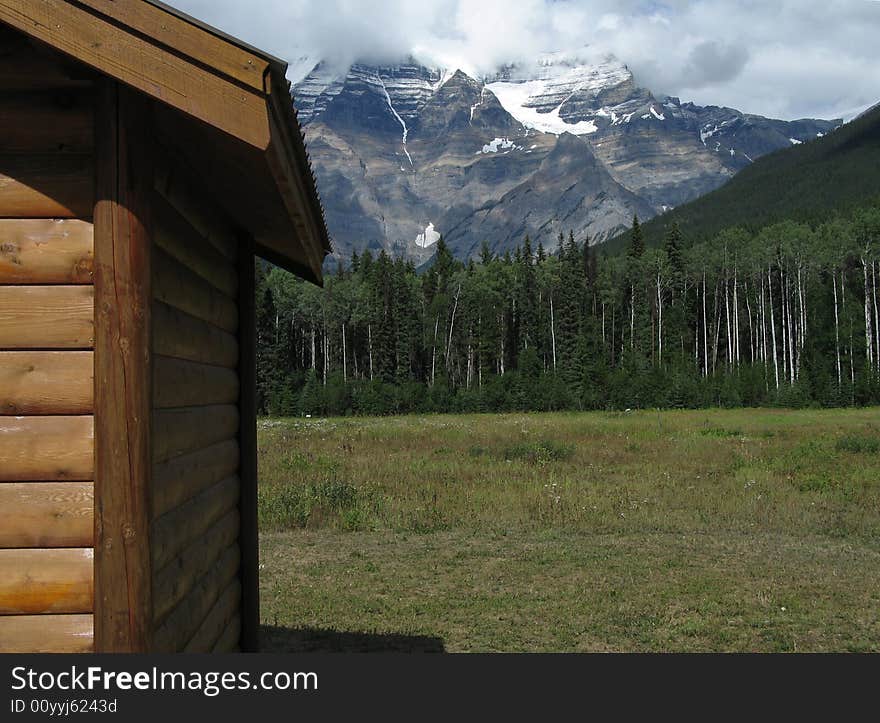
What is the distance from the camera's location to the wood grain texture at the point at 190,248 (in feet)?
12.1

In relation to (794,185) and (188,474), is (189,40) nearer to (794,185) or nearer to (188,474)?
(188,474)

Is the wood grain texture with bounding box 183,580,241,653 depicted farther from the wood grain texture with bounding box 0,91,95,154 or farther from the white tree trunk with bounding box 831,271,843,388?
the white tree trunk with bounding box 831,271,843,388

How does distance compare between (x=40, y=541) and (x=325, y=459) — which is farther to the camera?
(x=325, y=459)

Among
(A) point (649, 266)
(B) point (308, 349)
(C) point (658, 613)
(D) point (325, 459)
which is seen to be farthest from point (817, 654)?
(B) point (308, 349)

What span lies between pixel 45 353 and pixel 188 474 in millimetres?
1079

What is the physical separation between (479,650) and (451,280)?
7377cm

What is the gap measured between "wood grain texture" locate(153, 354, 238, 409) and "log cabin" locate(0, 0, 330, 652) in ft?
0.10

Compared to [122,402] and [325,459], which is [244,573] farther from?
[325,459]

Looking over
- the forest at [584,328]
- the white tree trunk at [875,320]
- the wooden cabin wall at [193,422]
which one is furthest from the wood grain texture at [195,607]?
the white tree trunk at [875,320]

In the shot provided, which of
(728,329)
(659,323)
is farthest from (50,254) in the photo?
(659,323)

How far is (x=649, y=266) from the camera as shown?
7606 centimetres

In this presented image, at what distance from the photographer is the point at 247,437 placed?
5.90m

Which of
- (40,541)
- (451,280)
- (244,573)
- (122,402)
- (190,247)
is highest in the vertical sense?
(451,280)

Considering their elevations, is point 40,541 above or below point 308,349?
below
